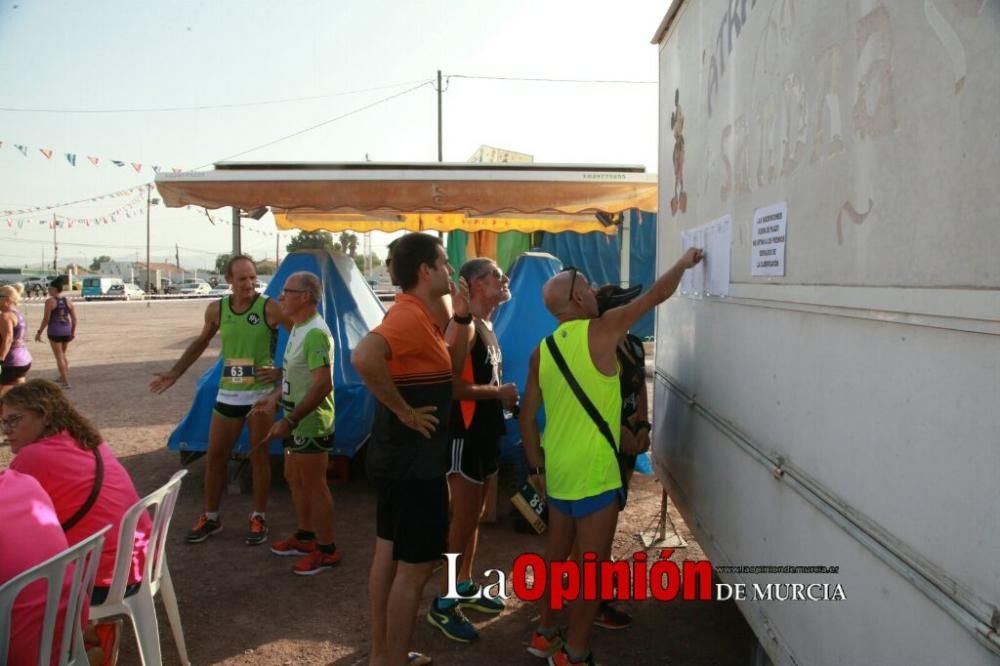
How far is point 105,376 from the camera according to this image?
1227 cm

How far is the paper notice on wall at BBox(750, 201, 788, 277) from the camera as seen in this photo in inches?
82.1

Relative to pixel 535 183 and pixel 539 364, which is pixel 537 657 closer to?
pixel 539 364

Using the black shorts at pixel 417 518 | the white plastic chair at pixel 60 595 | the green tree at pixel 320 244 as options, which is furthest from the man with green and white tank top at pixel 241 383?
the white plastic chair at pixel 60 595

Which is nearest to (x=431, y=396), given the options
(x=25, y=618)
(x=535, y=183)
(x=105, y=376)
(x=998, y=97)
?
(x=25, y=618)

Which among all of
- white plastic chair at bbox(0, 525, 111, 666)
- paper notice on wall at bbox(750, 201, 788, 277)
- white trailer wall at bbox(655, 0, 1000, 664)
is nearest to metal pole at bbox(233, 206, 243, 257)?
white plastic chair at bbox(0, 525, 111, 666)

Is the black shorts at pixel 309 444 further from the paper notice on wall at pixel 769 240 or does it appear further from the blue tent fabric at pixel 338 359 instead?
the paper notice on wall at pixel 769 240

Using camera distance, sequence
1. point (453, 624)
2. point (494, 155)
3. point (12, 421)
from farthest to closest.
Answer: point (494, 155) < point (453, 624) < point (12, 421)

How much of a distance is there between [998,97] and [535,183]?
4.62 m

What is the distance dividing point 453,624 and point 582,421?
1337 mm

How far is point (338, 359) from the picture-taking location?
5.93m

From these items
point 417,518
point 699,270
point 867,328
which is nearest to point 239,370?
point 417,518

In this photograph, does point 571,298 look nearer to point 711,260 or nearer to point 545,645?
point 711,260

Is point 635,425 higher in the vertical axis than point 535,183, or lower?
lower

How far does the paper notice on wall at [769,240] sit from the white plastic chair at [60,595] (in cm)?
236
